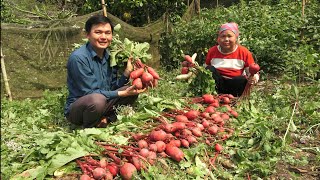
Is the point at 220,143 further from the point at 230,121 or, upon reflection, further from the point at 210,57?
the point at 210,57

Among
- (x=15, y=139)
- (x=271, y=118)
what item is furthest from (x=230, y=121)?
(x=15, y=139)

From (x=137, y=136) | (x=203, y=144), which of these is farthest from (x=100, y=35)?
(x=203, y=144)

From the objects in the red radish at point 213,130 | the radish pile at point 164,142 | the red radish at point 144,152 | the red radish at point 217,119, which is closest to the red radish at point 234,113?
the radish pile at point 164,142

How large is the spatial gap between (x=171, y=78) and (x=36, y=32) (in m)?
2.23

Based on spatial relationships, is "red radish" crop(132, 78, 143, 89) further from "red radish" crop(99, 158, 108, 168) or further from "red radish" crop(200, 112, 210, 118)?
"red radish" crop(99, 158, 108, 168)

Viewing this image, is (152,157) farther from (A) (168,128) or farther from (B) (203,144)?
(B) (203,144)

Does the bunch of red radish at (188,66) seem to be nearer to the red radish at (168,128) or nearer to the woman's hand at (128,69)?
the woman's hand at (128,69)

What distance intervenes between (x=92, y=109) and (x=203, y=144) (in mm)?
1104

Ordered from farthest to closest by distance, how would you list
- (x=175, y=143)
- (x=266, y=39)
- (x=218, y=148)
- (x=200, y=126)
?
(x=266, y=39)
(x=200, y=126)
(x=218, y=148)
(x=175, y=143)

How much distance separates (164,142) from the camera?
2828 mm

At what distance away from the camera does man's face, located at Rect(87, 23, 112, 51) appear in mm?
3289

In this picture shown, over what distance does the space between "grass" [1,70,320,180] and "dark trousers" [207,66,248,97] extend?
0.23 m

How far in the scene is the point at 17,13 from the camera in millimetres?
7188

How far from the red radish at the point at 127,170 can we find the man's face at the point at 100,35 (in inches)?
55.0
